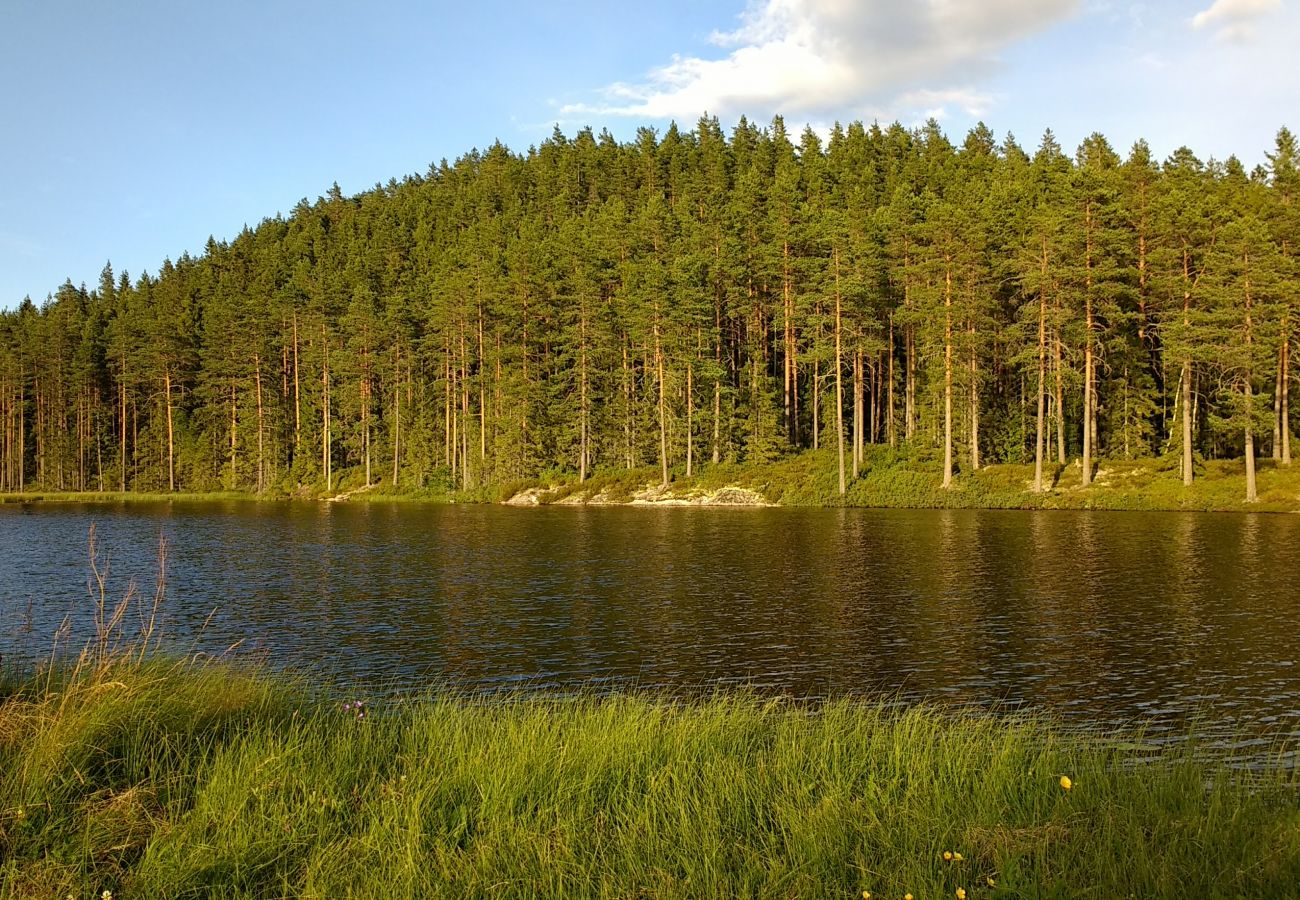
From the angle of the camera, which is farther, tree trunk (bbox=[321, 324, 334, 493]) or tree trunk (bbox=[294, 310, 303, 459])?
tree trunk (bbox=[294, 310, 303, 459])

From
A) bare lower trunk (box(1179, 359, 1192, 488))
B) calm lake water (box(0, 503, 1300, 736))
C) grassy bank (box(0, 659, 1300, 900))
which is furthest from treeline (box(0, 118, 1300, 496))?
grassy bank (box(0, 659, 1300, 900))

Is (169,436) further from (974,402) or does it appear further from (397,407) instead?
(974,402)

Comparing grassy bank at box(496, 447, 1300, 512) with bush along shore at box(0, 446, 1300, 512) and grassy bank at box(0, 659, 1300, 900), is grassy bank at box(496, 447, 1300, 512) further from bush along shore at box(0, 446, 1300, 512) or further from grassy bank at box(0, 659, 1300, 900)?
grassy bank at box(0, 659, 1300, 900)

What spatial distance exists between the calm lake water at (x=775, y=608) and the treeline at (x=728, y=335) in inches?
681

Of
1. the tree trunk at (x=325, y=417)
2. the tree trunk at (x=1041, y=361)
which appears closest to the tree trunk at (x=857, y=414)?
the tree trunk at (x=1041, y=361)

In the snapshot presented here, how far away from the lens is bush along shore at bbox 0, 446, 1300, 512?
49094 millimetres

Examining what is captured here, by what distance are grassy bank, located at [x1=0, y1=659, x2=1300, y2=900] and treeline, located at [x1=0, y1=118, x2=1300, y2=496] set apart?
50.0 meters

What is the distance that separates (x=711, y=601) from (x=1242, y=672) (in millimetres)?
12528

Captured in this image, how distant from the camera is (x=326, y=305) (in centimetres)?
9038

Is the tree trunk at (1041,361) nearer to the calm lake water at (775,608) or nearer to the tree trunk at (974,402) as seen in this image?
the tree trunk at (974,402)

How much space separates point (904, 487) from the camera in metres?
56.9

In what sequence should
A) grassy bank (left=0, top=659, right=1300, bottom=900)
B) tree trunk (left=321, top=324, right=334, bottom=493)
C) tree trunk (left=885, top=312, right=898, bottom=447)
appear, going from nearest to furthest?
1. grassy bank (left=0, top=659, right=1300, bottom=900)
2. tree trunk (left=885, top=312, right=898, bottom=447)
3. tree trunk (left=321, top=324, right=334, bottom=493)

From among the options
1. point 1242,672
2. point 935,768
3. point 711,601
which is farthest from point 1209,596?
point 935,768

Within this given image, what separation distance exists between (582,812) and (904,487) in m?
53.4
